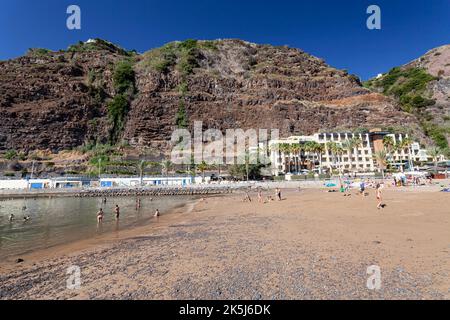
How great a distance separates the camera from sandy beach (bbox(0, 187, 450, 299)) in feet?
19.0

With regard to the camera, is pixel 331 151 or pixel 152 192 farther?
pixel 331 151

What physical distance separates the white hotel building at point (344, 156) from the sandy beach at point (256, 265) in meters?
73.0

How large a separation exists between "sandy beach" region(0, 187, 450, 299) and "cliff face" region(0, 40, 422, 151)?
92813mm

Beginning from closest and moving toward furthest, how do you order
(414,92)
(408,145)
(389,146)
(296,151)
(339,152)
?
(296,151) → (339,152) → (408,145) → (389,146) → (414,92)

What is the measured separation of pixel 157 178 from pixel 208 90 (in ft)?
198

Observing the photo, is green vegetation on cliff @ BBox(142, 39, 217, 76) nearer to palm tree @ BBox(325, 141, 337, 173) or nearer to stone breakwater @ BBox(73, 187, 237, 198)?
palm tree @ BBox(325, 141, 337, 173)

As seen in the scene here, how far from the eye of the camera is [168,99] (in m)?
111

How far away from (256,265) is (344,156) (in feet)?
303

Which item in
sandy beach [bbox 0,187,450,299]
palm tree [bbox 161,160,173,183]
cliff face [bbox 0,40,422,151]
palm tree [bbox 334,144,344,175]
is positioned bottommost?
sandy beach [bbox 0,187,450,299]

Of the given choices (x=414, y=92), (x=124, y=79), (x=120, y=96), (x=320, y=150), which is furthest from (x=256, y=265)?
(x=414, y=92)

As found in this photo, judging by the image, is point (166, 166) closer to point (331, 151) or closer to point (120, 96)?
point (120, 96)

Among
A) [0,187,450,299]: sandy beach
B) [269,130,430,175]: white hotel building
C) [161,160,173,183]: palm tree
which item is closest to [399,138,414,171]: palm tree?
[269,130,430,175]: white hotel building

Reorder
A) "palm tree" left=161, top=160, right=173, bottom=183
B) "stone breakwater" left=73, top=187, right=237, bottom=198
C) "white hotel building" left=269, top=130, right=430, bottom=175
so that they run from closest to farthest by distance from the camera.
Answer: "stone breakwater" left=73, top=187, right=237, bottom=198, "palm tree" left=161, top=160, right=173, bottom=183, "white hotel building" left=269, top=130, right=430, bottom=175
